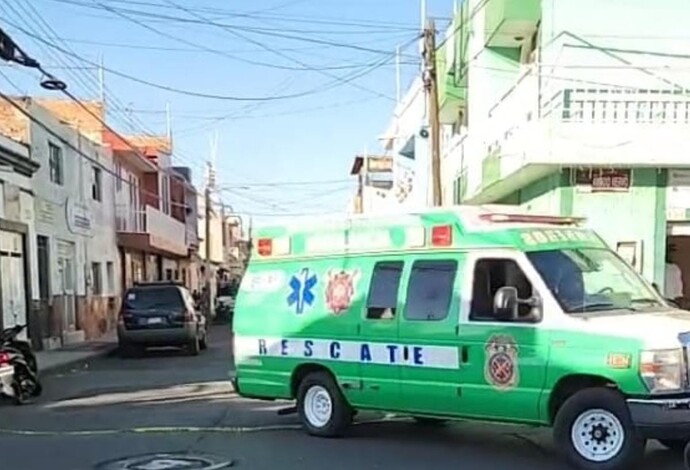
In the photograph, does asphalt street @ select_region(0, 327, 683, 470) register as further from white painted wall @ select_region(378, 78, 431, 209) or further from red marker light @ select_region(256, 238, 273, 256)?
white painted wall @ select_region(378, 78, 431, 209)

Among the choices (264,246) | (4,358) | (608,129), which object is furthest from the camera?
(608,129)

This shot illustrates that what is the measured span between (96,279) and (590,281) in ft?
83.2

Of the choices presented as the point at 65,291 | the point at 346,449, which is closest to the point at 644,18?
the point at 346,449

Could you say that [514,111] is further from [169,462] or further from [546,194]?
[169,462]

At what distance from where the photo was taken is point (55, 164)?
26875 mm

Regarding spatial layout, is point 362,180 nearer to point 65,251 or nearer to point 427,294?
point 65,251

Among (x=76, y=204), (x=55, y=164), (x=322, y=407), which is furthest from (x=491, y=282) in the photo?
(x=76, y=204)

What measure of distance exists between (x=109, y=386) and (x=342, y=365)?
7.66 meters

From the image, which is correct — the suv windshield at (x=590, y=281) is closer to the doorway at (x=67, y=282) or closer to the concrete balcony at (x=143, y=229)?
the doorway at (x=67, y=282)

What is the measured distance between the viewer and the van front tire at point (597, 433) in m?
8.13

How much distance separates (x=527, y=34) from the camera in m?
20.5

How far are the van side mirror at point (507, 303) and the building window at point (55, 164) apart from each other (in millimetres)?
19713

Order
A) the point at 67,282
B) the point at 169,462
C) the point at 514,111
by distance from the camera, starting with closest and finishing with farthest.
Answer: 1. the point at 169,462
2. the point at 514,111
3. the point at 67,282

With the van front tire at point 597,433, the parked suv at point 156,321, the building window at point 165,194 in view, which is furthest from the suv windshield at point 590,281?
the building window at point 165,194
